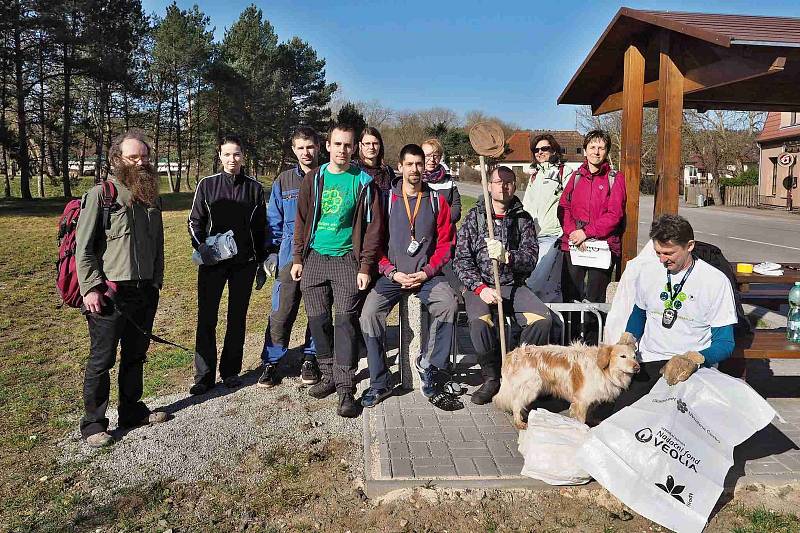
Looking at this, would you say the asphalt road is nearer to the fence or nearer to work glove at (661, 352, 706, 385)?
the fence

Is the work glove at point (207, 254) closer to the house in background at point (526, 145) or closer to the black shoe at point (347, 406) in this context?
the black shoe at point (347, 406)

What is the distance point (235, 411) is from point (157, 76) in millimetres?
41277

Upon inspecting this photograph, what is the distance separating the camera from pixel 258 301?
9.36 metres

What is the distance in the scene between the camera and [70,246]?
4090 millimetres

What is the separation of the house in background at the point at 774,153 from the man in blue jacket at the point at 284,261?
102ft

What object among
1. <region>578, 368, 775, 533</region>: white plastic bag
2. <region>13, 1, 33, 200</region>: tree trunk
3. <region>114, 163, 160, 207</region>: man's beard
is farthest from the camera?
<region>13, 1, 33, 200</region>: tree trunk

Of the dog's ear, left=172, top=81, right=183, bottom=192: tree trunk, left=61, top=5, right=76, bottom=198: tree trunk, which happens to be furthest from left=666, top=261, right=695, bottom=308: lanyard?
left=172, top=81, right=183, bottom=192: tree trunk

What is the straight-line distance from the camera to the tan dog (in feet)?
12.7

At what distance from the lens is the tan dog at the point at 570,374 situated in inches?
152

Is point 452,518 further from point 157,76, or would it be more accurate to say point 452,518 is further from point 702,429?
point 157,76

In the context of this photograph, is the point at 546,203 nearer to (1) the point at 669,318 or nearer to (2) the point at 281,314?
(1) the point at 669,318

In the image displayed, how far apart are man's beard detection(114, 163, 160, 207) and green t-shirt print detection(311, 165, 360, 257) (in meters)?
1.25

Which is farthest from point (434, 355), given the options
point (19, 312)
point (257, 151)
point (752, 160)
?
point (752, 160)

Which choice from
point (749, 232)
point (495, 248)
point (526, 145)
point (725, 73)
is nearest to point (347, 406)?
point (495, 248)
